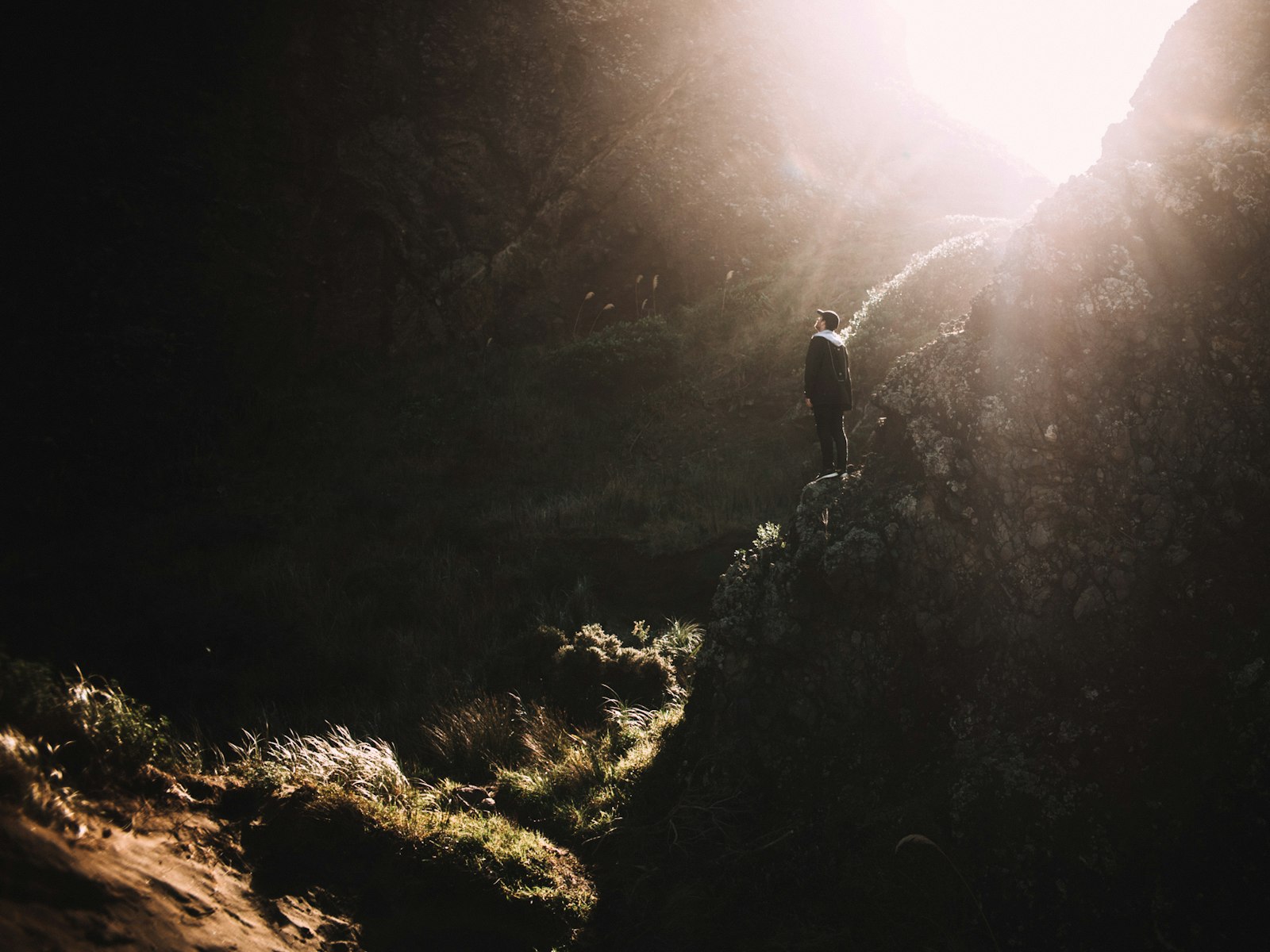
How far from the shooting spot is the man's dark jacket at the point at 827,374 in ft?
22.5

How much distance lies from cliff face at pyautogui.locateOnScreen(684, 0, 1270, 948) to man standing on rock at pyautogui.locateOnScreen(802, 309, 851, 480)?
1.31 metres

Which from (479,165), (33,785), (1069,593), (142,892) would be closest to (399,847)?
(142,892)

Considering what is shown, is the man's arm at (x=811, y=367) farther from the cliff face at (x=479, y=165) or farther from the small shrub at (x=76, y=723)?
the cliff face at (x=479, y=165)

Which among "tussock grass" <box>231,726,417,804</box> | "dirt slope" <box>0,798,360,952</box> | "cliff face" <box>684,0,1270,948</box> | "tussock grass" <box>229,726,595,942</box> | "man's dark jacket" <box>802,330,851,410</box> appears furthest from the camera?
"man's dark jacket" <box>802,330,851,410</box>

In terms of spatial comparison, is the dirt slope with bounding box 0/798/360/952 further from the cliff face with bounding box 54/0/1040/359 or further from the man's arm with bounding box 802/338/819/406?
the cliff face with bounding box 54/0/1040/359

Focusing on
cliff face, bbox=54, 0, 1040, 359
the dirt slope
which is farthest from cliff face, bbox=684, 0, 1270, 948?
cliff face, bbox=54, 0, 1040, 359

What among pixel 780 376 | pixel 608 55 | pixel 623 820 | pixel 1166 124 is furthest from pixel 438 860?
pixel 608 55

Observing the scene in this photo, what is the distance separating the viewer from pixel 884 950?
12.0 feet

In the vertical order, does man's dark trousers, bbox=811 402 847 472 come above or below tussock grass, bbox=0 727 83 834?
above

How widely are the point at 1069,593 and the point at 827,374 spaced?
322 cm

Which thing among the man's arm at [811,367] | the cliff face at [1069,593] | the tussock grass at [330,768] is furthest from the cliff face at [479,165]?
the tussock grass at [330,768]

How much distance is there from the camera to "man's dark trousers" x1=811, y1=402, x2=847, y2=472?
692cm

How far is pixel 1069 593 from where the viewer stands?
4.30 m

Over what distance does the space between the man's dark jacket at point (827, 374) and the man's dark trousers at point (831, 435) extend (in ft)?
0.19
